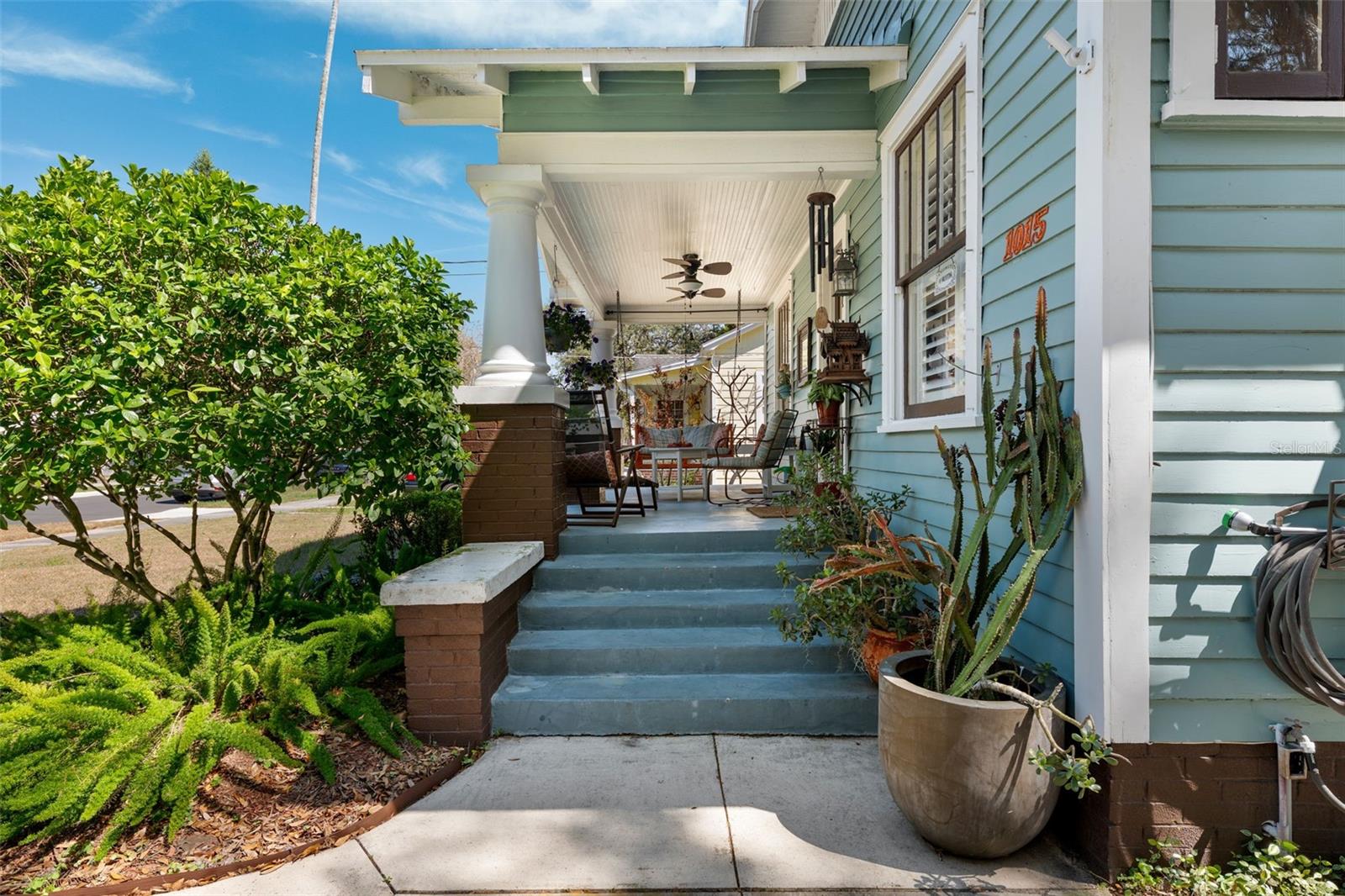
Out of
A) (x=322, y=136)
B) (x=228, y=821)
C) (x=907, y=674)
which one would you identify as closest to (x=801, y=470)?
(x=907, y=674)

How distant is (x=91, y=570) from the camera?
6.67 meters

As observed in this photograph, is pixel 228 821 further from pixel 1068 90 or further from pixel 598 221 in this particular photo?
pixel 598 221

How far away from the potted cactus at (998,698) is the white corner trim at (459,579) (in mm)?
1507

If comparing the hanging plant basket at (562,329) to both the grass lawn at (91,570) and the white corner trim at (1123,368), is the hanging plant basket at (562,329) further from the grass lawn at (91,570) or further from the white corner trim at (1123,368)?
the white corner trim at (1123,368)

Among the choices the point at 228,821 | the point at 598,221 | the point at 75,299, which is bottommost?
the point at 228,821

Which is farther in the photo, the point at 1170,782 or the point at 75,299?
the point at 75,299

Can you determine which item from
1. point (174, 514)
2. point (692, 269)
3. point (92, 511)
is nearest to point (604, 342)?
point (692, 269)

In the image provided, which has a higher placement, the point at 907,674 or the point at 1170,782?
the point at 907,674

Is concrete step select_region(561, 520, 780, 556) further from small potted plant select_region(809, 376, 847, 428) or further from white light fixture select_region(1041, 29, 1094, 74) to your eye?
white light fixture select_region(1041, 29, 1094, 74)

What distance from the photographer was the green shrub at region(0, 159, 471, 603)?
258cm

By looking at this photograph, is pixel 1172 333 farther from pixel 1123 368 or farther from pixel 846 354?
pixel 846 354

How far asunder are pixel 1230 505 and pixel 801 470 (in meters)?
2.66

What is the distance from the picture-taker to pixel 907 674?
2451 millimetres

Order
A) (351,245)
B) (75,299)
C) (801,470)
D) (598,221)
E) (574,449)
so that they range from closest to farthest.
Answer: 1. (75,299)
2. (351,245)
3. (801,470)
4. (574,449)
5. (598,221)
